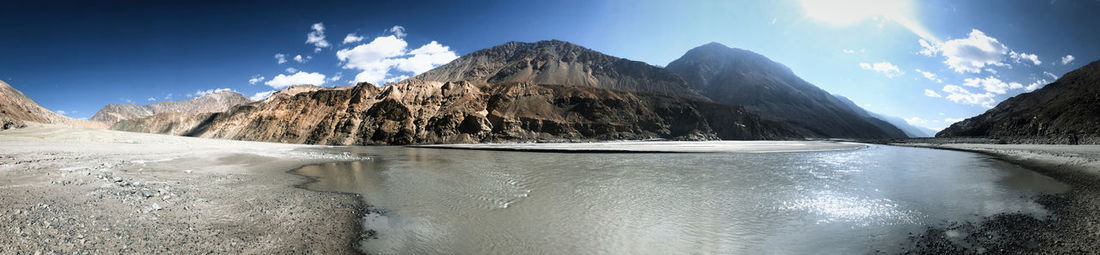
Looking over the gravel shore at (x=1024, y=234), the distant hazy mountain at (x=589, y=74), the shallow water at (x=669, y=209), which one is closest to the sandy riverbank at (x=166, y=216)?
the shallow water at (x=669, y=209)

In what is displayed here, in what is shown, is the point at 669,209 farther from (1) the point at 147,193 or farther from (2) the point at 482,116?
(2) the point at 482,116

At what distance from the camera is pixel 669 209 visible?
10820 millimetres

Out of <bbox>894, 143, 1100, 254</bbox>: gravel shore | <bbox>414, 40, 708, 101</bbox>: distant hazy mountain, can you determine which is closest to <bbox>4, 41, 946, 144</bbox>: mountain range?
<bbox>414, 40, 708, 101</bbox>: distant hazy mountain

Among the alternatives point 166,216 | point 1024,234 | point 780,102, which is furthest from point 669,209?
point 780,102

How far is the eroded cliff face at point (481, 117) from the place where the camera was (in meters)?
68.6

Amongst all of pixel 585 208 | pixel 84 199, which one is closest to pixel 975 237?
pixel 585 208

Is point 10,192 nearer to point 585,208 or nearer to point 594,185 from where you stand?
point 585,208

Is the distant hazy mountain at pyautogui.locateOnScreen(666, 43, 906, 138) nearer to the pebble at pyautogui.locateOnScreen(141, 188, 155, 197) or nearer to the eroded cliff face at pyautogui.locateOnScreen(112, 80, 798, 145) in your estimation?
the eroded cliff face at pyautogui.locateOnScreen(112, 80, 798, 145)

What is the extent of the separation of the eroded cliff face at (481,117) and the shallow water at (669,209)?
51355mm

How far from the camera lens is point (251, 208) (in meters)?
9.96

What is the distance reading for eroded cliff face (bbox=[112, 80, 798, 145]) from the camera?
68.6 m

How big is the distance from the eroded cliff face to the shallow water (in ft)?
168

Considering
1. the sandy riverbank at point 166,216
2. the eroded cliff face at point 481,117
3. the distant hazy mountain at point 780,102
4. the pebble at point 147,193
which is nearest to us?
the sandy riverbank at point 166,216

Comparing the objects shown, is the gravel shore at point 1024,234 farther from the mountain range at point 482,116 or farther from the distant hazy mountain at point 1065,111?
the mountain range at point 482,116
